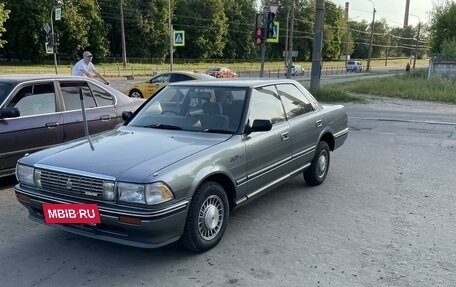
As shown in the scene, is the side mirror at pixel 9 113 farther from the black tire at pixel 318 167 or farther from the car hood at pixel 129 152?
the black tire at pixel 318 167

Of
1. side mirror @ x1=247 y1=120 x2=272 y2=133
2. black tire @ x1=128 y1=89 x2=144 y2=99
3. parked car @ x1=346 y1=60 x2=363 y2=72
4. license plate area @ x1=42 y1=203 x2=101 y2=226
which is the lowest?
parked car @ x1=346 y1=60 x2=363 y2=72

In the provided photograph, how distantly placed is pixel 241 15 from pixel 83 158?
91600 millimetres

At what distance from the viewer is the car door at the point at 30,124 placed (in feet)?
18.6

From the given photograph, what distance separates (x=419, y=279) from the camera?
11.6ft

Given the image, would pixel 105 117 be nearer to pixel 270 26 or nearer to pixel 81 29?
pixel 270 26

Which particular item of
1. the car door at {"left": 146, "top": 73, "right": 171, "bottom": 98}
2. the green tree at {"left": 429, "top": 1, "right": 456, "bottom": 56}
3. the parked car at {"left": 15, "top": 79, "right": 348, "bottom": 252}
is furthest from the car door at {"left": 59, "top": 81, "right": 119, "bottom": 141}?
the green tree at {"left": 429, "top": 1, "right": 456, "bottom": 56}

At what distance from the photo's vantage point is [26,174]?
3.95 meters

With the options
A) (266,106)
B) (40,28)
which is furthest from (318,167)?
(40,28)

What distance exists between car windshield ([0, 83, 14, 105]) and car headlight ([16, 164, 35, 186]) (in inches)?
84.7

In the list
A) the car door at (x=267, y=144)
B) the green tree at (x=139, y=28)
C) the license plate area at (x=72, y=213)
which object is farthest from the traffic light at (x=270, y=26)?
the green tree at (x=139, y=28)

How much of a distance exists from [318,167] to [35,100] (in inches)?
157

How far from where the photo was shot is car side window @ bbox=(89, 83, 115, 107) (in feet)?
22.9

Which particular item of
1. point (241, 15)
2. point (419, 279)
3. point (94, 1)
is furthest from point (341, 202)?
point (241, 15)

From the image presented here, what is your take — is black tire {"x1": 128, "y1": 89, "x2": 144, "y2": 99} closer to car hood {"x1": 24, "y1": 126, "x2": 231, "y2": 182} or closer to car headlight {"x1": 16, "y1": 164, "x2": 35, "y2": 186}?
car hood {"x1": 24, "y1": 126, "x2": 231, "y2": 182}
